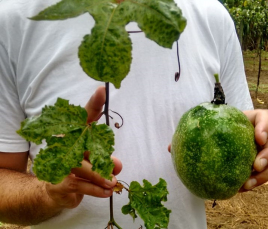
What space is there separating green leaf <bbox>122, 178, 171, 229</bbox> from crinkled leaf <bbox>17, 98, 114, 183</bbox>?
0.18 metres

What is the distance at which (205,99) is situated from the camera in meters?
1.57

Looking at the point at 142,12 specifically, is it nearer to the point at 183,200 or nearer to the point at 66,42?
the point at 66,42

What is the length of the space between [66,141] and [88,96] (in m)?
0.67

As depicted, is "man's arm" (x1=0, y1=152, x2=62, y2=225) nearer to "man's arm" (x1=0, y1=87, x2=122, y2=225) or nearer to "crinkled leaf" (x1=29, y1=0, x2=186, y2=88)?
"man's arm" (x1=0, y1=87, x2=122, y2=225)

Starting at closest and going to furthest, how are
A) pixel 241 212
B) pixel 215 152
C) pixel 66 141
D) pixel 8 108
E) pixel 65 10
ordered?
pixel 65 10
pixel 66 141
pixel 215 152
pixel 8 108
pixel 241 212

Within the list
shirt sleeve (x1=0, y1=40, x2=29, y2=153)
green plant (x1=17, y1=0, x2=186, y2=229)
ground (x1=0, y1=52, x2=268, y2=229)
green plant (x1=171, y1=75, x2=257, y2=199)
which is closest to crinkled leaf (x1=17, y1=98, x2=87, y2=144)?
green plant (x1=17, y1=0, x2=186, y2=229)

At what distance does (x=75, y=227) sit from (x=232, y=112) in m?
0.79

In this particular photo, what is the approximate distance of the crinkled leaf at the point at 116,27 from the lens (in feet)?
2.25

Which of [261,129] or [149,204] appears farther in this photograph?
[261,129]

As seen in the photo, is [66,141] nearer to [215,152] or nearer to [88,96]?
[215,152]

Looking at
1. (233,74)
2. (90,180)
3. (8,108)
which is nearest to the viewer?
(90,180)

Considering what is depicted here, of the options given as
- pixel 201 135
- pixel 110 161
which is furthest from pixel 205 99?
pixel 110 161

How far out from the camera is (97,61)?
2.28 feet

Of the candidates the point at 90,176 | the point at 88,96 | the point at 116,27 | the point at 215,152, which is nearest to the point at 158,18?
the point at 116,27
